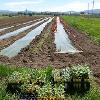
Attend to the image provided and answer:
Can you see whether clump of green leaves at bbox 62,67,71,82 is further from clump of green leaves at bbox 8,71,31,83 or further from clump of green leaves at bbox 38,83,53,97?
clump of green leaves at bbox 38,83,53,97

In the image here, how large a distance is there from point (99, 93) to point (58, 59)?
25.0 feet

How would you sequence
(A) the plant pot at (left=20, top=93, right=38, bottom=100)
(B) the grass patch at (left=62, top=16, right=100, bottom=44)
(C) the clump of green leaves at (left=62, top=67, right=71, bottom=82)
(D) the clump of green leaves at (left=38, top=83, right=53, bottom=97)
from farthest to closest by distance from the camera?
1. (B) the grass patch at (left=62, top=16, right=100, bottom=44)
2. (C) the clump of green leaves at (left=62, top=67, right=71, bottom=82)
3. (A) the plant pot at (left=20, top=93, right=38, bottom=100)
4. (D) the clump of green leaves at (left=38, top=83, right=53, bottom=97)

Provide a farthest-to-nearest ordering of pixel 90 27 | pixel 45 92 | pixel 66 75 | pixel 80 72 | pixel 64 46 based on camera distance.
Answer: pixel 90 27
pixel 64 46
pixel 66 75
pixel 80 72
pixel 45 92

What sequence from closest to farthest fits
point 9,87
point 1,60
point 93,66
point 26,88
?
point 26,88, point 9,87, point 93,66, point 1,60

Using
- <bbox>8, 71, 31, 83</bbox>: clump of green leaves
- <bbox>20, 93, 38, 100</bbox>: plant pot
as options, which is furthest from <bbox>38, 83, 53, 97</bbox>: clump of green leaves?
<bbox>8, 71, 31, 83</bbox>: clump of green leaves

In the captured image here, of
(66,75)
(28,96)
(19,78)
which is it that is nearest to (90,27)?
(66,75)

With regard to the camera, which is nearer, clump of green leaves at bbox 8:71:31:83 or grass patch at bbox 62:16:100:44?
clump of green leaves at bbox 8:71:31:83

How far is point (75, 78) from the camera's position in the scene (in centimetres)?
1059

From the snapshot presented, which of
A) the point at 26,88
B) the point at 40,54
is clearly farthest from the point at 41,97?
the point at 40,54

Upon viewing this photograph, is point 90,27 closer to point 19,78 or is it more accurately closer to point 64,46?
point 64,46

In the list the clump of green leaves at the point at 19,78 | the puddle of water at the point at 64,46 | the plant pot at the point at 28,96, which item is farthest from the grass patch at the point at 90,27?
the plant pot at the point at 28,96

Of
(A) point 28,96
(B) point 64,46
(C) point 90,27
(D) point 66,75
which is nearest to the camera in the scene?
(A) point 28,96

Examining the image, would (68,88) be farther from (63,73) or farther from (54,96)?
(54,96)

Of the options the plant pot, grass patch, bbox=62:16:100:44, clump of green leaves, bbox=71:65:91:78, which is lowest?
grass patch, bbox=62:16:100:44
